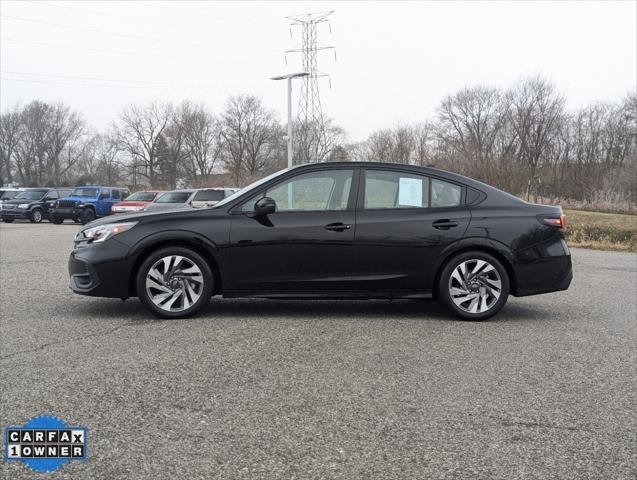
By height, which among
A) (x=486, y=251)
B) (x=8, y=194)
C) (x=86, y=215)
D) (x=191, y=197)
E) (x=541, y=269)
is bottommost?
(x=541, y=269)

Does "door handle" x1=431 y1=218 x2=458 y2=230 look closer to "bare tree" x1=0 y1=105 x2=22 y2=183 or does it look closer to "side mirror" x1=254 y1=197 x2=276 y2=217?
"side mirror" x1=254 y1=197 x2=276 y2=217

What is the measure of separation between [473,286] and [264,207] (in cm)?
229

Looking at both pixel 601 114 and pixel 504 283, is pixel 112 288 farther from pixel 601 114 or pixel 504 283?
pixel 601 114

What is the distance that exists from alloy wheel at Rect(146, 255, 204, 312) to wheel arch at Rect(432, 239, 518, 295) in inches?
96.8

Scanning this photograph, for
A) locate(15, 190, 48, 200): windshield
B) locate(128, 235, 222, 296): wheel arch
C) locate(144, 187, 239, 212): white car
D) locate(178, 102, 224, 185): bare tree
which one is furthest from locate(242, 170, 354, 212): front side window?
locate(178, 102, 224, 185): bare tree

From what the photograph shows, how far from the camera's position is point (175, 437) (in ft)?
10.2

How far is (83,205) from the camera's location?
94.3 feet

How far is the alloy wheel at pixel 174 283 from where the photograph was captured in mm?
5926

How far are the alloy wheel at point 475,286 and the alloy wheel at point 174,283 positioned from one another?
261 centimetres

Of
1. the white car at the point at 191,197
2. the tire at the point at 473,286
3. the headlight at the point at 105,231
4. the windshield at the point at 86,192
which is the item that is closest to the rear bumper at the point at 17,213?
the windshield at the point at 86,192

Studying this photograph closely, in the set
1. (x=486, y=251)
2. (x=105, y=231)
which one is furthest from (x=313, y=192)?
(x=105, y=231)

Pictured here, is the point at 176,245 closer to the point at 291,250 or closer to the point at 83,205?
the point at 291,250

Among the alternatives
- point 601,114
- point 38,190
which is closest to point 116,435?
point 38,190

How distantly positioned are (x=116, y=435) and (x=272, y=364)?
154 centimetres
